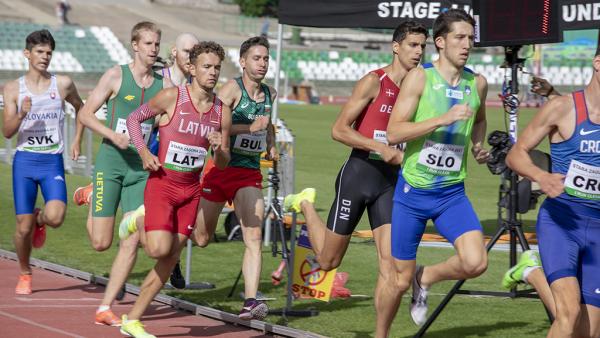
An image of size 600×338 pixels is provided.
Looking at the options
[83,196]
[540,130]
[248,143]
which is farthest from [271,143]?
[540,130]

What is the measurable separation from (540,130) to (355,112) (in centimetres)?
192

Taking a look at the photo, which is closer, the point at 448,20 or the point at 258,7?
the point at 448,20

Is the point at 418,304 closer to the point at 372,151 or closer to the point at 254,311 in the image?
the point at 372,151

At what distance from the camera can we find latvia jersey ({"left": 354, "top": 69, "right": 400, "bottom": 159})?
9.05 m

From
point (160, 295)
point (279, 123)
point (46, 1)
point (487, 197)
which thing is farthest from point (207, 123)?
point (46, 1)

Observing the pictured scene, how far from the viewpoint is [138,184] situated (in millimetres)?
10266

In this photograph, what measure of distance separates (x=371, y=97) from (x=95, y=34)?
52.3 m

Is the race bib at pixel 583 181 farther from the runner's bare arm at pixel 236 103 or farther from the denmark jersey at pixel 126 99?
the denmark jersey at pixel 126 99

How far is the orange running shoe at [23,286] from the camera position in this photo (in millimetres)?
10758

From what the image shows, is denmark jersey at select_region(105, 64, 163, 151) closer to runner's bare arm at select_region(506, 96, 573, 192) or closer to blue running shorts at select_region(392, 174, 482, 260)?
blue running shorts at select_region(392, 174, 482, 260)

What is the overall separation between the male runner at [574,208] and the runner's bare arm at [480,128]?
0.97 metres

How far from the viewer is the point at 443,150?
805 centimetres

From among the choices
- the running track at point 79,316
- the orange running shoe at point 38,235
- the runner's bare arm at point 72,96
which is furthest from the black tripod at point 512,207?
the orange running shoe at point 38,235

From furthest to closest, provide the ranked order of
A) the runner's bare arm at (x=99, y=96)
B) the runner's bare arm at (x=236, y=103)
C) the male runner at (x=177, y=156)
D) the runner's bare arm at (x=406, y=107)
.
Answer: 1. the runner's bare arm at (x=99, y=96)
2. the runner's bare arm at (x=236, y=103)
3. the male runner at (x=177, y=156)
4. the runner's bare arm at (x=406, y=107)
